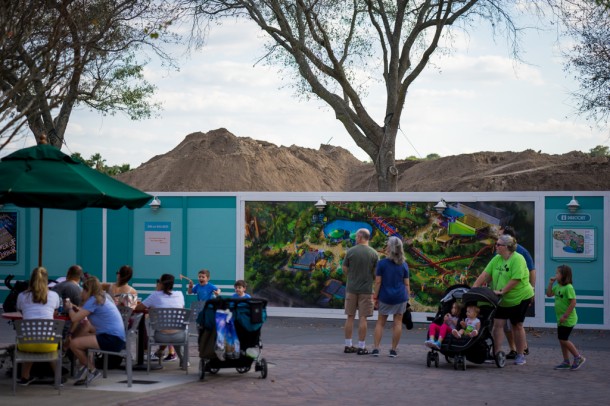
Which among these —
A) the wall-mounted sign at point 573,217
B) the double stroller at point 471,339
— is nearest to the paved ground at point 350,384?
the double stroller at point 471,339

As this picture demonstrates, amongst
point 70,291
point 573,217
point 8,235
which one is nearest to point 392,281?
point 70,291

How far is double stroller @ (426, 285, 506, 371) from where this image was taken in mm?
13578

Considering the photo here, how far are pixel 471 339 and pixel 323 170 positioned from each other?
39.0 m

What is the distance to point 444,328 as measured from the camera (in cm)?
1366

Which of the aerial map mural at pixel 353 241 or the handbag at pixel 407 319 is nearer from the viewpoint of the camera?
the handbag at pixel 407 319

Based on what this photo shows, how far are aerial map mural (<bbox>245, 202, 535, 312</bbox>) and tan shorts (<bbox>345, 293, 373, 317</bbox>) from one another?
5039 mm

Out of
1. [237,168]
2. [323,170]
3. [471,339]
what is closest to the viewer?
[471,339]

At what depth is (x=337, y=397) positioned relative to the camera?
11.1 metres

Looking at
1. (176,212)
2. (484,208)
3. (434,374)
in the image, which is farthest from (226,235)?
(434,374)

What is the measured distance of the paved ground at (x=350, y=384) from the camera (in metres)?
10.9

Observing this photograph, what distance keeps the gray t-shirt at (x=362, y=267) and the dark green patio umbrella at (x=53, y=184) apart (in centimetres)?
374

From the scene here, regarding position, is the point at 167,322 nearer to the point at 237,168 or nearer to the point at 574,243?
the point at 574,243

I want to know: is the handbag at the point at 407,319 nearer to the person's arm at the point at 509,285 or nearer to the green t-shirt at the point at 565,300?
the person's arm at the point at 509,285

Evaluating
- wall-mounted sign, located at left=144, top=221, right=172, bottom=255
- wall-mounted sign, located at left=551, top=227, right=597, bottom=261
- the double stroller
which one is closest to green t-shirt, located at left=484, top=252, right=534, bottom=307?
the double stroller
